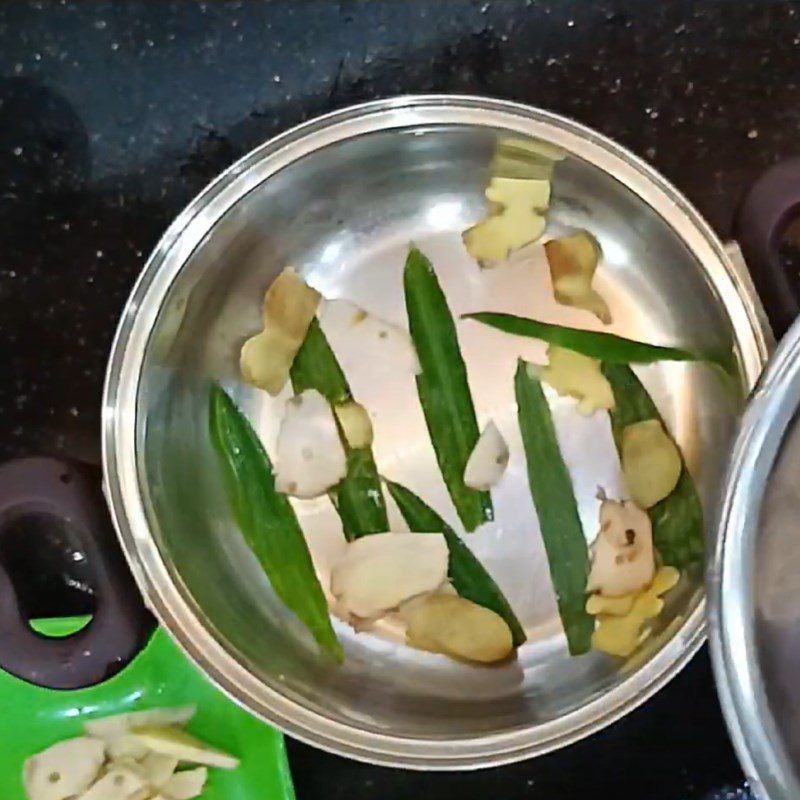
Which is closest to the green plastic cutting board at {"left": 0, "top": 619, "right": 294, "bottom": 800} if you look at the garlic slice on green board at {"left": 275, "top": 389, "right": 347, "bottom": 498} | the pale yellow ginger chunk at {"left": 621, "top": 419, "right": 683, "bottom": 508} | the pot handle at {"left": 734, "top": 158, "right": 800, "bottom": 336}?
the garlic slice on green board at {"left": 275, "top": 389, "right": 347, "bottom": 498}

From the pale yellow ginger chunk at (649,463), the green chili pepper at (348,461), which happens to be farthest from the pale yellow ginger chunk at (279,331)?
the pale yellow ginger chunk at (649,463)

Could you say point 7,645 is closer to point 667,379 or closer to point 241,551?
point 241,551

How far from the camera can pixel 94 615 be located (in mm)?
687

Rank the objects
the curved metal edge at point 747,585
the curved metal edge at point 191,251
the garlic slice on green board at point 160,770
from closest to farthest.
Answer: the curved metal edge at point 747,585, the curved metal edge at point 191,251, the garlic slice on green board at point 160,770

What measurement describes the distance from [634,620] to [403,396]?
204mm

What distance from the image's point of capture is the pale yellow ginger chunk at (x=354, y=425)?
2.56ft

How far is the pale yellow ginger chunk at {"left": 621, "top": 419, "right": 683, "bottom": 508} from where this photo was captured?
2.44 ft

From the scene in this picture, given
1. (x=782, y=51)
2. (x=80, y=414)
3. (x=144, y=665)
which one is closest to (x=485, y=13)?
(x=782, y=51)

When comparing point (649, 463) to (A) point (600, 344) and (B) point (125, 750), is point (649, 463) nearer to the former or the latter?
(A) point (600, 344)

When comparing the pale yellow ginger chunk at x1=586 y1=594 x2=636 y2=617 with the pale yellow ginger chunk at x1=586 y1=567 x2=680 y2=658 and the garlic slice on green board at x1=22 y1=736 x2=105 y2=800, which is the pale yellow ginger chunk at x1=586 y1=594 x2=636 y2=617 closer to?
the pale yellow ginger chunk at x1=586 y1=567 x2=680 y2=658

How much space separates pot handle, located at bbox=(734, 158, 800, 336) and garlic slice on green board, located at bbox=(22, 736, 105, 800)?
1.61 ft

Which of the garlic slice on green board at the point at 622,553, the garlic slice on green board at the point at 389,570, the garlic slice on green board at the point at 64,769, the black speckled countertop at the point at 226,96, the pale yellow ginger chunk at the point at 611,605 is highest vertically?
the black speckled countertop at the point at 226,96

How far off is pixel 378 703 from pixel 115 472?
21 cm

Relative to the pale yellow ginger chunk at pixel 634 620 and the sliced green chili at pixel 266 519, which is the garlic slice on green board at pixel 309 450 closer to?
the sliced green chili at pixel 266 519
